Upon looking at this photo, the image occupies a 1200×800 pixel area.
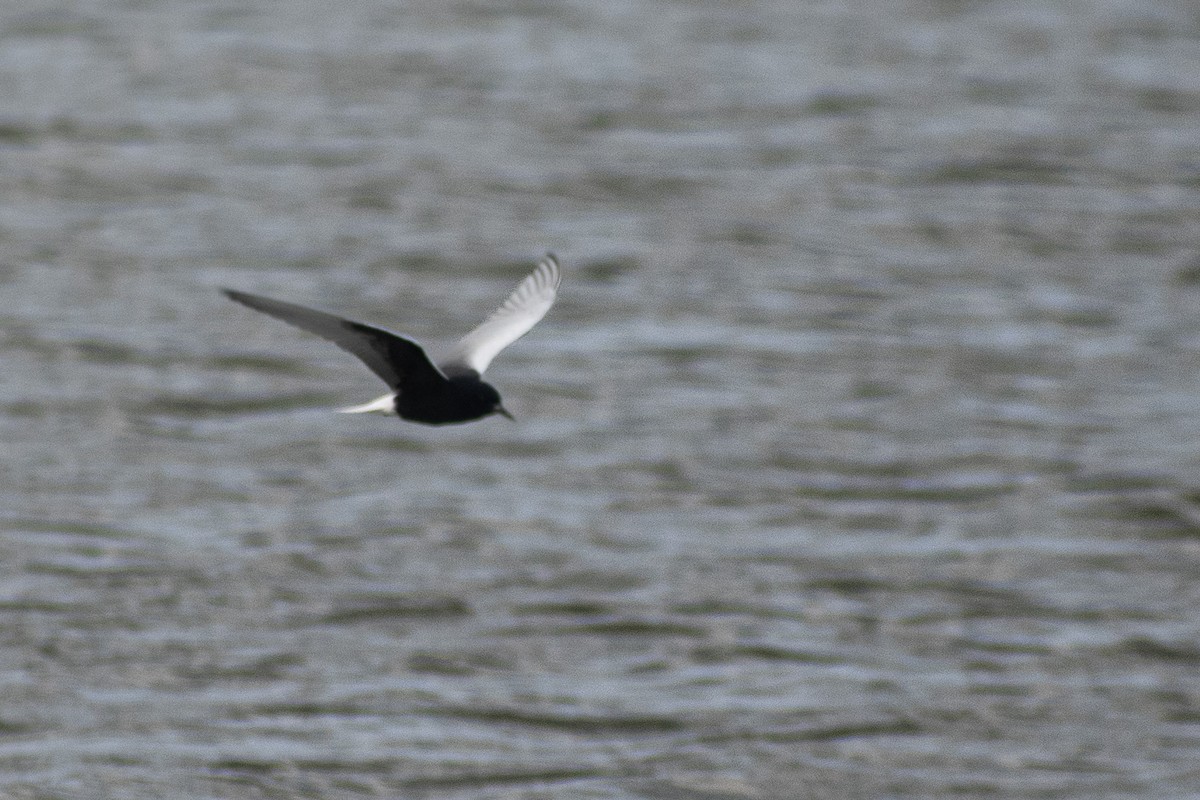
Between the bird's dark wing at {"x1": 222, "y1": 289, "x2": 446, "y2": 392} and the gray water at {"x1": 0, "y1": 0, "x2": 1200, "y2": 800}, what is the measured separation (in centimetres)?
364

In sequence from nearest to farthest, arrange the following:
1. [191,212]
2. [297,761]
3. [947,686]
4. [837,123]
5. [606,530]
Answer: [297,761] < [947,686] < [606,530] < [191,212] < [837,123]

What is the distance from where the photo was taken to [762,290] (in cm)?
1694

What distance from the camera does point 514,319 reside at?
848 centimetres

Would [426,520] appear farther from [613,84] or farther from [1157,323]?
[613,84]

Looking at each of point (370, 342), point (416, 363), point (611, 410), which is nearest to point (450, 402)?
point (416, 363)

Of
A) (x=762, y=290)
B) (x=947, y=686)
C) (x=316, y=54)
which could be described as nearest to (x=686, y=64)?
(x=316, y=54)

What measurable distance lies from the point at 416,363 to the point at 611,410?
7.84 m

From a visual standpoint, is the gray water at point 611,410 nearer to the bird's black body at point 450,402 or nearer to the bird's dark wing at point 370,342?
the bird's black body at point 450,402

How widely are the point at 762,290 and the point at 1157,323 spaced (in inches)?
102

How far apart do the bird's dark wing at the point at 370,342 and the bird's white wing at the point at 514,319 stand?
2.05 ft

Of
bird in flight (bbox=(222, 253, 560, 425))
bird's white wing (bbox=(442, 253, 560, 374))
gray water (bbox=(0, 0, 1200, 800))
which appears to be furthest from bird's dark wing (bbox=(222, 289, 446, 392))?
gray water (bbox=(0, 0, 1200, 800))

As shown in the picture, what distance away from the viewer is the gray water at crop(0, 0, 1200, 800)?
450 inches

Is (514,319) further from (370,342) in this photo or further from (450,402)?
(370,342)

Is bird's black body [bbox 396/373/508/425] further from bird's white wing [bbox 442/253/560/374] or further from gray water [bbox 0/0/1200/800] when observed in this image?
gray water [bbox 0/0/1200/800]
